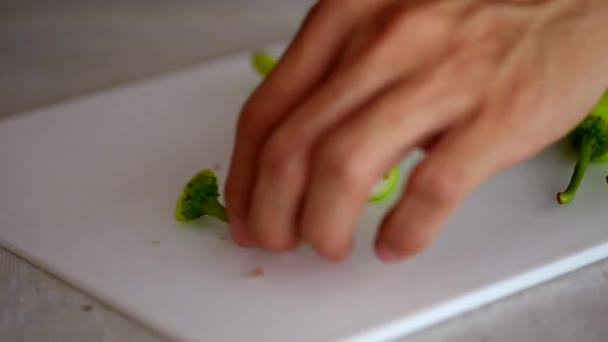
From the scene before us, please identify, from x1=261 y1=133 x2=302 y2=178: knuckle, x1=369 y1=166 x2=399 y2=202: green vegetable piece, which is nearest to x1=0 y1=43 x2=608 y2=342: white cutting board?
x1=369 y1=166 x2=399 y2=202: green vegetable piece

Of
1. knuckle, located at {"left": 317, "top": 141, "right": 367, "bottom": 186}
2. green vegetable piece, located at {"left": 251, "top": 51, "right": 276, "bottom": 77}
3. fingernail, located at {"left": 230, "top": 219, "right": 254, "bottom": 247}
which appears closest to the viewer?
knuckle, located at {"left": 317, "top": 141, "right": 367, "bottom": 186}

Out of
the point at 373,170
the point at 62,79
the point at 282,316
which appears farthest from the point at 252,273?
the point at 62,79

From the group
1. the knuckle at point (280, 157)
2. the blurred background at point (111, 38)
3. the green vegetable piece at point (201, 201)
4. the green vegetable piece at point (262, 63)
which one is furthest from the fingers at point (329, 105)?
the blurred background at point (111, 38)

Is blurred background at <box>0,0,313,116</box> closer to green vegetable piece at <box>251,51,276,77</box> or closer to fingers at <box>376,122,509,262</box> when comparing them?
green vegetable piece at <box>251,51,276,77</box>

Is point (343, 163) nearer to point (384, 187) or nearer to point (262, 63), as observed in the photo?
point (384, 187)

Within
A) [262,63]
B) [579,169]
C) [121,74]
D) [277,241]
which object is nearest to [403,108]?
[277,241]
